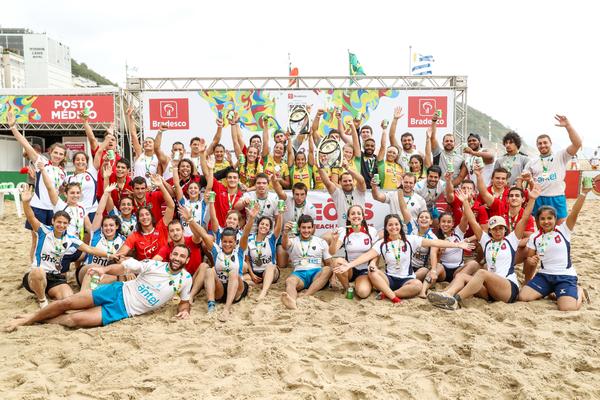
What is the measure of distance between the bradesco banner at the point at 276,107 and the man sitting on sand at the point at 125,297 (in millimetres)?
6000

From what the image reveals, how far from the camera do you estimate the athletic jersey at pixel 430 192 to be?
5.96m

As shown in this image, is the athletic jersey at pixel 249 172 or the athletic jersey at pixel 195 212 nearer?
the athletic jersey at pixel 195 212

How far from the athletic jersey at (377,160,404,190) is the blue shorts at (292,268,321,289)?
194 centimetres

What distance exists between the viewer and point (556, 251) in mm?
4637

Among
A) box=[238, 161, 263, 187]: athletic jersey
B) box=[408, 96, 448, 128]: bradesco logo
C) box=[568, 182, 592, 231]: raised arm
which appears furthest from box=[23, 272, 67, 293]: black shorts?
box=[408, 96, 448, 128]: bradesco logo

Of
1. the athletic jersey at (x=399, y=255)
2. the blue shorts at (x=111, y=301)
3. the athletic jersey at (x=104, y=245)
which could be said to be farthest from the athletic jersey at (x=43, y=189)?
the athletic jersey at (x=399, y=255)

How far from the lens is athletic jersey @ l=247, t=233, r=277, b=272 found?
17.7ft

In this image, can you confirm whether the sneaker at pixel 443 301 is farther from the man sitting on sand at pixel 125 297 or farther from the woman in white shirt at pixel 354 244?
the man sitting on sand at pixel 125 297

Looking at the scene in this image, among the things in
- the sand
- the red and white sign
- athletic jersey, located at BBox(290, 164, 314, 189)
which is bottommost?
the sand

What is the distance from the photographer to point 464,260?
5.73 m

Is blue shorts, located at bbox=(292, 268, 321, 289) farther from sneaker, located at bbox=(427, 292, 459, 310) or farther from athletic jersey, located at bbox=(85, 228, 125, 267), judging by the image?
athletic jersey, located at bbox=(85, 228, 125, 267)

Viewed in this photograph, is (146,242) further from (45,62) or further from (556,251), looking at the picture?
(45,62)

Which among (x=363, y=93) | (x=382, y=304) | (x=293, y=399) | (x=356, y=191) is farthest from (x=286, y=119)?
(x=293, y=399)

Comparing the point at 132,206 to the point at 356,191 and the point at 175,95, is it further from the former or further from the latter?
the point at 175,95
